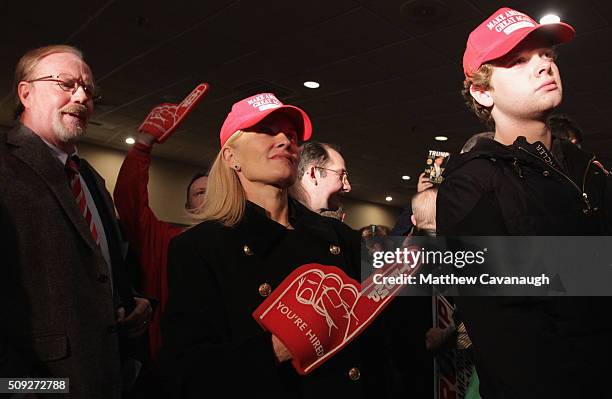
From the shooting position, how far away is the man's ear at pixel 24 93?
1688mm

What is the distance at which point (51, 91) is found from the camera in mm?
1665

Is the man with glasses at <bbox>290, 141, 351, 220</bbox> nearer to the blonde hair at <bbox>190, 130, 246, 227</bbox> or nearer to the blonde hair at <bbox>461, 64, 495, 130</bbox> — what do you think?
the blonde hair at <bbox>190, 130, 246, 227</bbox>

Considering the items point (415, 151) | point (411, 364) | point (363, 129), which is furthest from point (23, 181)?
point (415, 151)

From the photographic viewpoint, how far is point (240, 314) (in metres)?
1.32

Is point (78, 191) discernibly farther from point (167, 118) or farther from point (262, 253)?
point (167, 118)

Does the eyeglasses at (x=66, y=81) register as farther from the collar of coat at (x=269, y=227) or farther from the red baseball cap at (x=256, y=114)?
the collar of coat at (x=269, y=227)

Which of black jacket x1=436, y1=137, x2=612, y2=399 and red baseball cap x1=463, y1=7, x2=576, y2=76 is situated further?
red baseball cap x1=463, y1=7, x2=576, y2=76

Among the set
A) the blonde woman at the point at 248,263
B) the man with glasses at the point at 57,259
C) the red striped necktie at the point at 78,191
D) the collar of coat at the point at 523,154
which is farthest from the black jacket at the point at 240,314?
the collar of coat at the point at 523,154

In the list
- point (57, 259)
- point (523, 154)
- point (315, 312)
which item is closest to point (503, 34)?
point (523, 154)

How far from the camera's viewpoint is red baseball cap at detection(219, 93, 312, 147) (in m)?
1.56

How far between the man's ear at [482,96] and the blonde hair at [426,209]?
2.92 ft

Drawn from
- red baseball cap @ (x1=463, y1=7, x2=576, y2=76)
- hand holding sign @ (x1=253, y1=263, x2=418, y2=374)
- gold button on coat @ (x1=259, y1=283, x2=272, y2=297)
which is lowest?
hand holding sign @ (x1=253, y1=263, x2=418, y2=374)

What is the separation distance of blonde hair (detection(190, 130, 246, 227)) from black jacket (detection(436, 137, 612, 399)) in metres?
0.57

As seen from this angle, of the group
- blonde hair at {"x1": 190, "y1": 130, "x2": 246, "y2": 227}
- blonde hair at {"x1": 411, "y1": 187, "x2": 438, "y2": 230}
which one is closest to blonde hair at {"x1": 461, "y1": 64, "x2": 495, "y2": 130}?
blonde hair at {"x1": 190, "y1": 130, "x2": 246, "y2": 227}
